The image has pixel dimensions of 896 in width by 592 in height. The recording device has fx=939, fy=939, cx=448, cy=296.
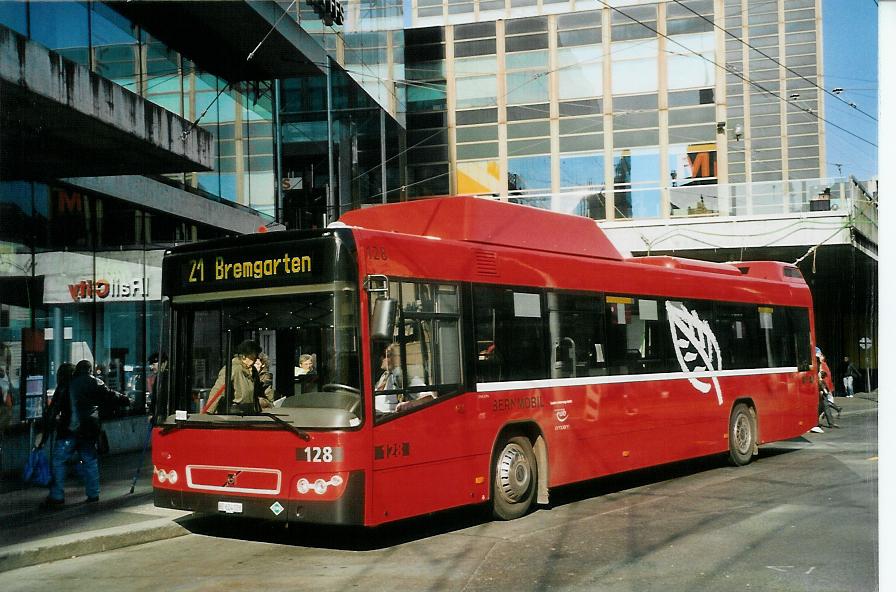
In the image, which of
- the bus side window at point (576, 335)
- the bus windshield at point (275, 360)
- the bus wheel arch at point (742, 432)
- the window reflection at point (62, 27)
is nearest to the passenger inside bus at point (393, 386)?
the bus windshield at point (275, 360)

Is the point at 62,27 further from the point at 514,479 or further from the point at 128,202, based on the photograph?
the point at 514,479

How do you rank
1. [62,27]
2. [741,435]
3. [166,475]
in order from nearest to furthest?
[166,475] → [62,27] → [741,435]

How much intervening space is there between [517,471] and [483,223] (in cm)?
263

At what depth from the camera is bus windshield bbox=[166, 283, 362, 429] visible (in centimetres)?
797

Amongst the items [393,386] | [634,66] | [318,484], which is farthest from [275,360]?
[634,66]

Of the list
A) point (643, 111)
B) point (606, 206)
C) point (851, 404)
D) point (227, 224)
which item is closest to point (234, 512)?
point (227, 224)

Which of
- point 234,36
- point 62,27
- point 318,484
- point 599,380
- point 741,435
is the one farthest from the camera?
point 234,36

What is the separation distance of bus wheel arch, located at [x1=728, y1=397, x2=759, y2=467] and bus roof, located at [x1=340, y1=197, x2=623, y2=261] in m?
4.23

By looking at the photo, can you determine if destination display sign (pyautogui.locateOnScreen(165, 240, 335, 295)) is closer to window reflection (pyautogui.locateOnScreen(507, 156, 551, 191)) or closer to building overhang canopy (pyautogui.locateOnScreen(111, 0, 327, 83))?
building overhang canopy (pyautogui.locateOnScreen(111, 0, 327, 83))

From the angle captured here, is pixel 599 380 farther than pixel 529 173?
No

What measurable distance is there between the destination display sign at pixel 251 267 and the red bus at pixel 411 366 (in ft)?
0.05

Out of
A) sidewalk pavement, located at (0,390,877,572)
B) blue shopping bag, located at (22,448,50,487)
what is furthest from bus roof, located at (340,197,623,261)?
blue shopping bag, located at (22,448,50,487)

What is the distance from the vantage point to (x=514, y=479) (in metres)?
9.74
